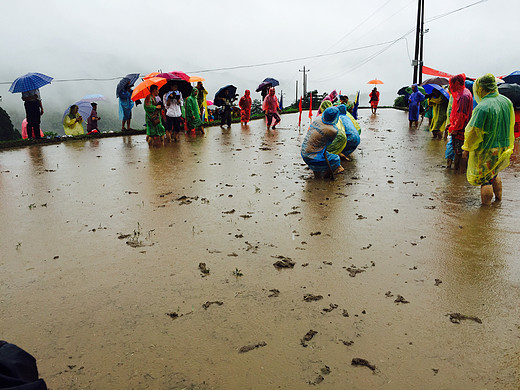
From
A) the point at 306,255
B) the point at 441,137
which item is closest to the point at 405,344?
the point at 306,255

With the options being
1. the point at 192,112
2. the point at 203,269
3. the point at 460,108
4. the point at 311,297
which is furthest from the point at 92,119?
the point at 311,297

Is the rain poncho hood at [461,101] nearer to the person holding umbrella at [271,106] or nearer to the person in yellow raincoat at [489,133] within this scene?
the person in yellow raincoat at [489,133]

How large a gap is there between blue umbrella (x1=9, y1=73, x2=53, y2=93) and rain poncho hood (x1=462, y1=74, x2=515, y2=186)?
1050 centimetres

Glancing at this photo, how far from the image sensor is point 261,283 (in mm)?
3270

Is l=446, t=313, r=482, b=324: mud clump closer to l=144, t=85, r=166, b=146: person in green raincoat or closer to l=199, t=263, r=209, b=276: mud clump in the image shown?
l=199, t=263, r=209, b=276: mud clump

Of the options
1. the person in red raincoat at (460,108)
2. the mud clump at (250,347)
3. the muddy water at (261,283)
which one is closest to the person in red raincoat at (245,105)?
the person in red raincoat at (460,108)

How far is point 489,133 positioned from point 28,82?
11.1m

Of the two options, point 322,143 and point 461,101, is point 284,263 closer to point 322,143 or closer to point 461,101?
point 322,143

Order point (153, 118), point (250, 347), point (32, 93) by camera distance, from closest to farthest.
A: point (250, 347), point (153, 118), point (32, 93)

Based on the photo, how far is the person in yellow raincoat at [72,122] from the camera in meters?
14.8

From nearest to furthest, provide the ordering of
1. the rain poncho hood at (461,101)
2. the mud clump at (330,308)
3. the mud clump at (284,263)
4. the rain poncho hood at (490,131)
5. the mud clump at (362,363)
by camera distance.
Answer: the mud clump at (362,363)
the mud clump at (330,308)
the mud clump at (284,263)
the rain poncho hood at (490,131)
the rain poncho hood at (461,101)

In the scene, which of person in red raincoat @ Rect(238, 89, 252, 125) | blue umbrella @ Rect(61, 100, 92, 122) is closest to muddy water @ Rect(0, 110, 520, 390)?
blue umbrella @ Rect(61, 100, 92, 122)

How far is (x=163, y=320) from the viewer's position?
9.13ft

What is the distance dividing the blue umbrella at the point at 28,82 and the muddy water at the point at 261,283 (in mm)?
5239
